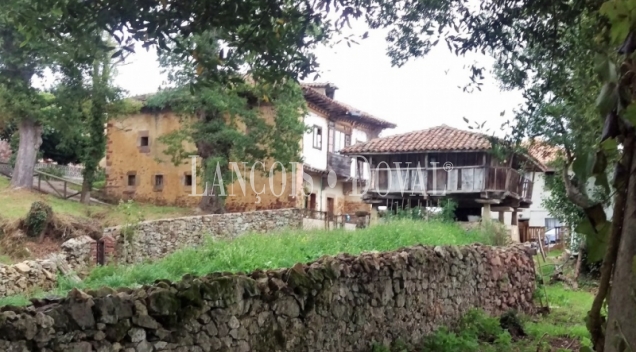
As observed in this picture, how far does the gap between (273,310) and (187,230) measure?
1350 centimetres

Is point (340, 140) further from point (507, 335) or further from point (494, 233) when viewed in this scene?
point (507, 335)

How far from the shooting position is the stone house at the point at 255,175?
26438 mm

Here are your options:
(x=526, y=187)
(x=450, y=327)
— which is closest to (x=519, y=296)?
(x=450, y=327)

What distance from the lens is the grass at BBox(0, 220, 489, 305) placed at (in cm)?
980

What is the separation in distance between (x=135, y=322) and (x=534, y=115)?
5.38m

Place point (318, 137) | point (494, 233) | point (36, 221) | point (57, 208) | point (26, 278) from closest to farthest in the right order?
point (26, 278) < point (36, 221) < point (494, 233) < point (57, 208) < point (318, 137)

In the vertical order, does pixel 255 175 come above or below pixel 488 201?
above

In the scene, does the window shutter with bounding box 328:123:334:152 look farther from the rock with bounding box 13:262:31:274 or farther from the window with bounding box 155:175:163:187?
the rock with bounding box 13:262:31:274

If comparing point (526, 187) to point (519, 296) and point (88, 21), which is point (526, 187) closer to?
point (519, 296)

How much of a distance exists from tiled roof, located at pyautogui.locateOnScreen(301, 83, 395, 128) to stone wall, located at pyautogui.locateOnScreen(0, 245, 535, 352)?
17113 millimetres

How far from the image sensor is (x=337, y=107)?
29.2 meters

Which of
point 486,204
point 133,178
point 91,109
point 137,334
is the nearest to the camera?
point 137,334

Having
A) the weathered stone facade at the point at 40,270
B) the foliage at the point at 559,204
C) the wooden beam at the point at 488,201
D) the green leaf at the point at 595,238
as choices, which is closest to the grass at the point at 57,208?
the weathered stone facade at the point at 40,270

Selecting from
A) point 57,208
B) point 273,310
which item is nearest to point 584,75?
point 273,310
